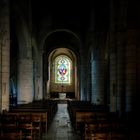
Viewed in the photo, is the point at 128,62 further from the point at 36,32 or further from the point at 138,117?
the point at 36,32

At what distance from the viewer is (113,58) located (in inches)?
739

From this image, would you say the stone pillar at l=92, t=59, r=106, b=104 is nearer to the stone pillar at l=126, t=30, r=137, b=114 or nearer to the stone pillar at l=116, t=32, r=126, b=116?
the stone pillar at l=116, t=32, r=126, b=116

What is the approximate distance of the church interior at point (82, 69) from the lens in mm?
13359

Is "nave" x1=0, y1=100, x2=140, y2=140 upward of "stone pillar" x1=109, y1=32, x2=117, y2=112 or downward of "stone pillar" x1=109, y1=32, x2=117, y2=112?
downward

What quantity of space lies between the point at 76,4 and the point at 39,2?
3927mm

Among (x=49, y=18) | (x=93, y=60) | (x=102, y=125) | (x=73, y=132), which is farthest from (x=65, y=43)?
(x=102, y=125)

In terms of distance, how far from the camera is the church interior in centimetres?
1336

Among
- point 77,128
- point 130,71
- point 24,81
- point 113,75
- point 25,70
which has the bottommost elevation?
point 77,128

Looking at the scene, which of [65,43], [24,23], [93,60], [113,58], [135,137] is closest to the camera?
[135,137]

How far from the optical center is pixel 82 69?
1442 inches

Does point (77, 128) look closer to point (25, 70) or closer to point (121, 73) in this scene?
point (121, 73)

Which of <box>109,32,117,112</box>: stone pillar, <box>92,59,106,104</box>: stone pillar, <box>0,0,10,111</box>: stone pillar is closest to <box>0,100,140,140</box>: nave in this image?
<box>0,0,10,111</box>: stone pillar

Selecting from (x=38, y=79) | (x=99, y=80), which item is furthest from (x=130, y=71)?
(x=38, y=79)

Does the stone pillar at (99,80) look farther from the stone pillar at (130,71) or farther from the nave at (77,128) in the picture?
the stone pillar at (130,71)
